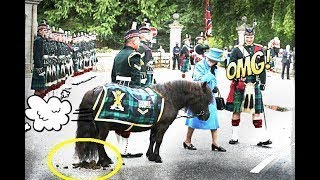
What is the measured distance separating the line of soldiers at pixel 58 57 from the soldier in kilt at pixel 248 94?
1.11 metres

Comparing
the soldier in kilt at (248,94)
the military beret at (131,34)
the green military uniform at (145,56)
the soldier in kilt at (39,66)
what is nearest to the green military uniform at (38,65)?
the soldier in kilt at (39,66)

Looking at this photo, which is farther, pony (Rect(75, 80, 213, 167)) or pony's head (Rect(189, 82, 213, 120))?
pony's head (Rect(189, 82, 213, 120))

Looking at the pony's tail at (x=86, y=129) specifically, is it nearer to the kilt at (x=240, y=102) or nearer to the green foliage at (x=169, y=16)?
the green foliage at (x=169, y=16)

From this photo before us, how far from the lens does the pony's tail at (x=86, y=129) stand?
12.3 ft

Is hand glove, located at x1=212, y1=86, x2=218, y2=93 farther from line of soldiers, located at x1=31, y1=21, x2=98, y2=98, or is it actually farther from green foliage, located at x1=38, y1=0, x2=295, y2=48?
line of soldiers, located at x1=31, y1=21, x2=98, y2=98

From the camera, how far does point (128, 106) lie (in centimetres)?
376

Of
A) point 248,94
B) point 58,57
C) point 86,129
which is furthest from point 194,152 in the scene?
point 58,57

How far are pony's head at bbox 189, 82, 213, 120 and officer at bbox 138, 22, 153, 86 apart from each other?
1.23 ft

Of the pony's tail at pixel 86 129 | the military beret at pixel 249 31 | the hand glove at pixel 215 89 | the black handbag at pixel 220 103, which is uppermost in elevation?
the military beret at pixel 249 31

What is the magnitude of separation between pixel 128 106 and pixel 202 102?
575mm

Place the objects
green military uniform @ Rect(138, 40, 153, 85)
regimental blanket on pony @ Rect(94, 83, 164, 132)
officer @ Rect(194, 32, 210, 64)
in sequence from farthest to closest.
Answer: officer @ Rect(194, 32, 210, 64) < green military uniform @ Rect(138, 40, 153, 85) < regimental blanket on pony @ Rect(94, 83, 164, 132)

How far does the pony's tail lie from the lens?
148 inches

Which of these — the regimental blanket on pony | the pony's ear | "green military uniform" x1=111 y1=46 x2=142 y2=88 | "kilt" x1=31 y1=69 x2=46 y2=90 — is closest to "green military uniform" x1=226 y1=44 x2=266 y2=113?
the pony's ear
